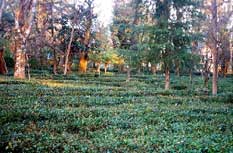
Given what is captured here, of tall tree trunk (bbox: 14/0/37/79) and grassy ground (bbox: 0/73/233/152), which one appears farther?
tall tree trunk (bbox: 14/0/37/79)

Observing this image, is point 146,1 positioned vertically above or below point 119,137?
above

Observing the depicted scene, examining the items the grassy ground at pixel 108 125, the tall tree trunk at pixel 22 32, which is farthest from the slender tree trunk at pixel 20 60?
the grassy ground at pixel 108 125

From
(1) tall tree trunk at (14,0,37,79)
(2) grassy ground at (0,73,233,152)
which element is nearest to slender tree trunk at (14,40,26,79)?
(1) tall tree trunk at (14,0,37,79)

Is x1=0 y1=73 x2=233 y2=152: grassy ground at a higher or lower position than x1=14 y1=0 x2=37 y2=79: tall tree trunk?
lower

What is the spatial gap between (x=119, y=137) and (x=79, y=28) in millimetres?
34999

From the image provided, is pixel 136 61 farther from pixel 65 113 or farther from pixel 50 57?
pixel 50 57

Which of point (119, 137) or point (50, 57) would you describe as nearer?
point (119, 137)

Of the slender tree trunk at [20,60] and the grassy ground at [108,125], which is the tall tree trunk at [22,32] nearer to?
the slender tree trunk at [20,60]

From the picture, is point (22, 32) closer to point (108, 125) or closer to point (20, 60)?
point (20, 60)

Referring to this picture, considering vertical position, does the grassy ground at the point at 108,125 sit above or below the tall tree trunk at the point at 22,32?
below

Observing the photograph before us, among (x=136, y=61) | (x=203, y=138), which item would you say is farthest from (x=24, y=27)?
(x=203, y=138)

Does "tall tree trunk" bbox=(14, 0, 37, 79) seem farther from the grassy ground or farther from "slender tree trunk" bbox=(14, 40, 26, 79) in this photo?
the grassy ground

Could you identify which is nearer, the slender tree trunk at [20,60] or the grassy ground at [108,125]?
the grassy ground at [108,125]

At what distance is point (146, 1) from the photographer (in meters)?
24.9
